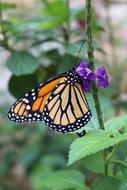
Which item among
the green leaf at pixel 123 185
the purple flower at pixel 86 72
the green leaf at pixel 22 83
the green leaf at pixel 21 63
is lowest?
the green leaf at pixel 22 83

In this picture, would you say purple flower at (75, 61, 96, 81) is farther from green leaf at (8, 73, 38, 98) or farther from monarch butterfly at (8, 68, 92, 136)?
green leaf at (8, 73, 38, 98)

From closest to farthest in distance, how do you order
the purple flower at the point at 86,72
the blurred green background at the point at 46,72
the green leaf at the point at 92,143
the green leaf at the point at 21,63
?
the green leaf at the point at 92,143 < the purple flower at the point at 86,72 < the blurred green background at the point at 46,72 < the green leaf at the point at 21,63

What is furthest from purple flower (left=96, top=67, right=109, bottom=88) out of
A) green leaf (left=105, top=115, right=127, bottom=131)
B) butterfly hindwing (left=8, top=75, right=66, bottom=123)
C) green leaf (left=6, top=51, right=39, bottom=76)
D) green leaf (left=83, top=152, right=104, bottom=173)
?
green leaf (left=6, top=51, right=39, bottom=76)

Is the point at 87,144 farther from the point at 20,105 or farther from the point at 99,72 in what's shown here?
the point at 20,105

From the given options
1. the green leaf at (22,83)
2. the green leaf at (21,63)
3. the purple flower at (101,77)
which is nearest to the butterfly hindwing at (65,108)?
the purple flower at (101,77)

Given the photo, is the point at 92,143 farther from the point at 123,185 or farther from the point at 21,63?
the point at 21,63

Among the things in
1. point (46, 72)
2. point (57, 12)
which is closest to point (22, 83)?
point (46, 72)

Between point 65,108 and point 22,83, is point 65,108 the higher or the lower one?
the higher one

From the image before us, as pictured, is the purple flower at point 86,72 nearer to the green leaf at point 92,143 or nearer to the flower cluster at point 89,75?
the flower cluster at point 89,75
